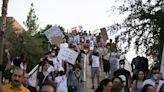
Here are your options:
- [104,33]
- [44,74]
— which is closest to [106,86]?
[44,74]

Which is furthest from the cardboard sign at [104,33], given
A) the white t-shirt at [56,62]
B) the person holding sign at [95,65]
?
the white t-shirt at [56,62]

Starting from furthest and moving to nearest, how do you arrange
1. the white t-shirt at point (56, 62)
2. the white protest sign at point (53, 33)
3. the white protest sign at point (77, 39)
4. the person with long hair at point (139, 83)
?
the white protest sign at point (77, 39) < the white protest sign at point (53, 33) < the white t-shirt at point (56, 62) < the person with long hair at point (139, 83)

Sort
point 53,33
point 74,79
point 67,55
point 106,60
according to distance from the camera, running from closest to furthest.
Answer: point 67,55 < point 74,79 < point 53,33 < point 106,60

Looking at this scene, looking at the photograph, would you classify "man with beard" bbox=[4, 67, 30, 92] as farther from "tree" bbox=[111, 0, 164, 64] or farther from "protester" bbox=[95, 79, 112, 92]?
"tree" bbox=[111, 0, 164, 64]

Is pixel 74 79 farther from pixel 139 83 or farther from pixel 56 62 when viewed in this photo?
pixel 139 83

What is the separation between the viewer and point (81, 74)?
18172 millimetres

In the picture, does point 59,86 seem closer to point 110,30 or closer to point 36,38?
point 110,30

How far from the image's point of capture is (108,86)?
364 inches

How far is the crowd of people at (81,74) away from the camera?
8055 mm

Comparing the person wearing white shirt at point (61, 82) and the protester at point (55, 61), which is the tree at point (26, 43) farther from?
the person wearing white shirt at point (61, 82)

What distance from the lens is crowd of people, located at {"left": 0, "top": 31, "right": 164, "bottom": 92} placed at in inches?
317

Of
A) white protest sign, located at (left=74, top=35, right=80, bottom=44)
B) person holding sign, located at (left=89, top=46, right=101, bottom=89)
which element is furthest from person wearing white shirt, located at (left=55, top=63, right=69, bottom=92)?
white protest sign, located at (left=74, top=35, right=80, bottom=44)

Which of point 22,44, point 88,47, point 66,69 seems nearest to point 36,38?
point 22,44

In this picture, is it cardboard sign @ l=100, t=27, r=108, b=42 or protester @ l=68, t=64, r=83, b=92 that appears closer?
protester @ l=68, t=64, r=83, b=92
